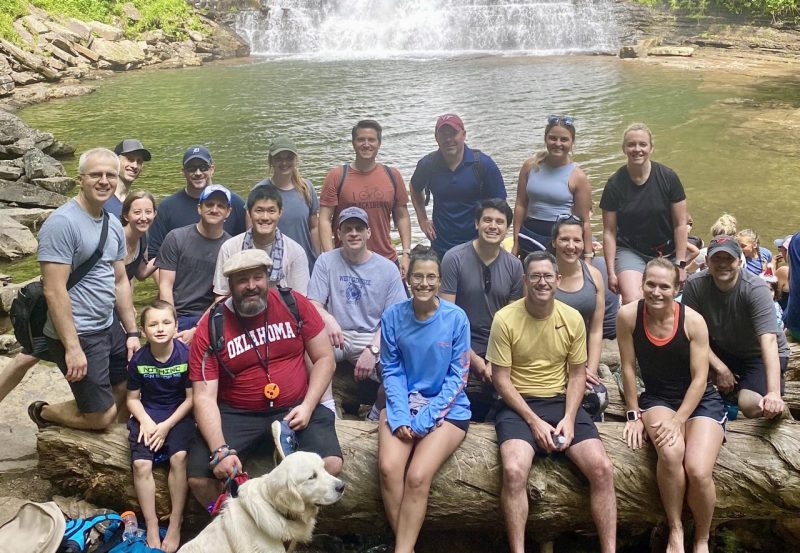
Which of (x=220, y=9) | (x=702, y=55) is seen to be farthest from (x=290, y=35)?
(x=702, y=55)

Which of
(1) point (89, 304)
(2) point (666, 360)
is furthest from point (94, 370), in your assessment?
(2) point (666, 360)

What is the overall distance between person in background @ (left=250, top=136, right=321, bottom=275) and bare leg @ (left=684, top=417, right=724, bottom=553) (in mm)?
3491

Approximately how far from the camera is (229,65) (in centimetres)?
3092

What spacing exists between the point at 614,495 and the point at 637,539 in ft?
2.52

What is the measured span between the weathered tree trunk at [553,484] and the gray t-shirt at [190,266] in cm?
141

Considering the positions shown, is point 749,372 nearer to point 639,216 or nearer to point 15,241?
point 639,216

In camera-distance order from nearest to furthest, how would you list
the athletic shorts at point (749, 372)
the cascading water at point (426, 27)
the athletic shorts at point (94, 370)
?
the athletic shorts at point (94, 370)
the athletic shorts at point (749, 372)
the cascading water at point (426, 27)

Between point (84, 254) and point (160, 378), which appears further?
point (160, 378)

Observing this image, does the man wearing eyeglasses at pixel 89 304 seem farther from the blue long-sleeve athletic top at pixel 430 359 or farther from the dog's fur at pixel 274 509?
the blue long-sleeve athletic top at pixel 430 359

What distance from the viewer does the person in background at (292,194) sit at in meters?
6.62

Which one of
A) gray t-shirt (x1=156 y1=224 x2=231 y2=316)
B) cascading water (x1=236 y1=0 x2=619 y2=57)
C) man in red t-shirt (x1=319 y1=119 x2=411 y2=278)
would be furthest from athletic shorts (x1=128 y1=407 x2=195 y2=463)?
cascading water (x1=236 y1=0 x2=619 y2=57)

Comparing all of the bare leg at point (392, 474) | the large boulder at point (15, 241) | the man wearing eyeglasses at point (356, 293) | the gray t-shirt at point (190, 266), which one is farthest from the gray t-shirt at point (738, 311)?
the large boulder at point (15, 241)

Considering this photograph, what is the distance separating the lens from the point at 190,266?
20.0 ft

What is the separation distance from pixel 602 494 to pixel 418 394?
51.5 inches
